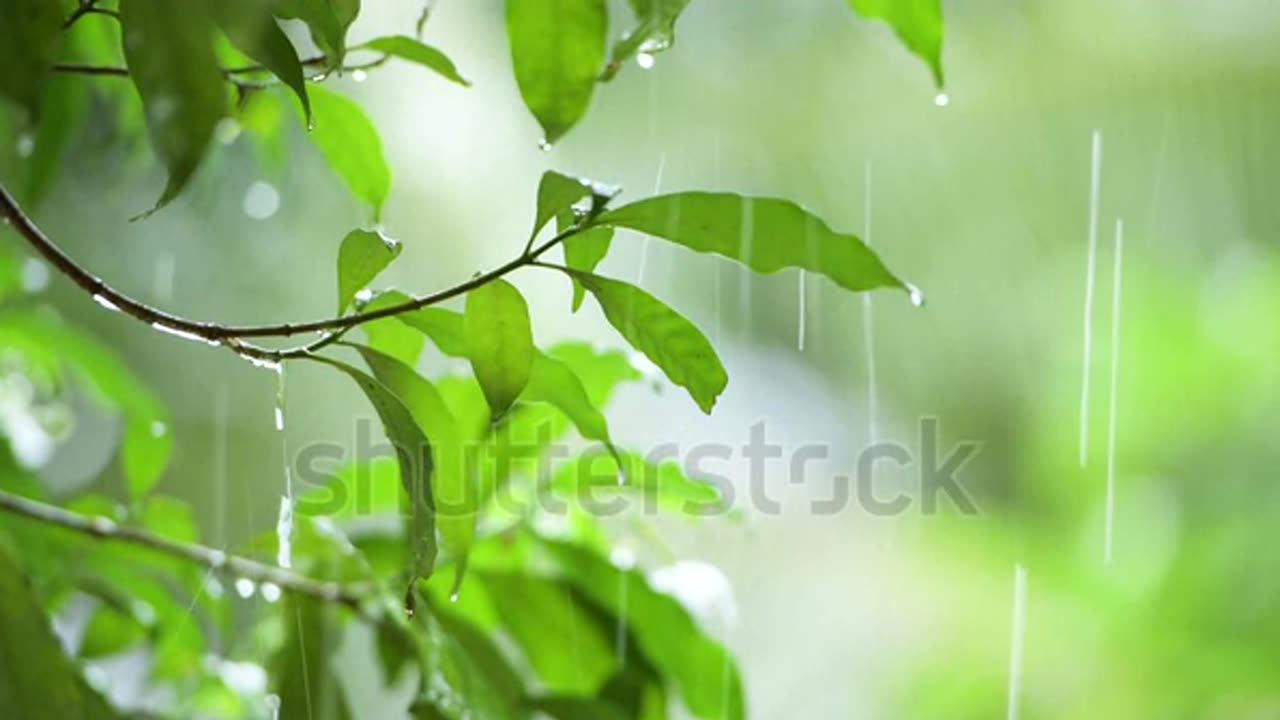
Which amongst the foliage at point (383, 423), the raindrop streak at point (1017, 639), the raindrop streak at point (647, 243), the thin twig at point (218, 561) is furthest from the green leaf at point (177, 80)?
the raindrop streak at point (1017, 639)

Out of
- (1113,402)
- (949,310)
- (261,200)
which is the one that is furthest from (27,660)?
(1113,402)

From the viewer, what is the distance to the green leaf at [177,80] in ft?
0.98

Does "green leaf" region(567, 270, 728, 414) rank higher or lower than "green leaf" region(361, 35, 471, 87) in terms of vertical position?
lower

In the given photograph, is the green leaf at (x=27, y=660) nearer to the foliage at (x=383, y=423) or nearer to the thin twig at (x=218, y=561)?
the foliage at (x=383, y=423)

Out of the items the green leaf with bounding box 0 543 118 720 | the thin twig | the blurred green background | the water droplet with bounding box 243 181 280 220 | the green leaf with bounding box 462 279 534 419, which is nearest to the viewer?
the green leaf with bounding box 462 279 534 419

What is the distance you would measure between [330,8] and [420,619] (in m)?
0.32

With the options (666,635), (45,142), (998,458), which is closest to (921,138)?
(998,458)

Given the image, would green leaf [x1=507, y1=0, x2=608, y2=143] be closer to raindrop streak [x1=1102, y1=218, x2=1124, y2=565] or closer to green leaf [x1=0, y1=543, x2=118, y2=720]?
green leaf [x1=0, y1=543, x2=118, y2=720]

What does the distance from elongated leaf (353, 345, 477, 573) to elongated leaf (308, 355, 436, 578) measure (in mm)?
51

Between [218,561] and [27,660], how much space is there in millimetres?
177

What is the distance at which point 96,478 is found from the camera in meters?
1.38

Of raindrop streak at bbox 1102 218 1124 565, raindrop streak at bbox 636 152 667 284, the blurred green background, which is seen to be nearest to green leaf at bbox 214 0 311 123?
raindrop streak at bbox 636 152 667 284

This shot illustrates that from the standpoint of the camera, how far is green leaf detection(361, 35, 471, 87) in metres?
0.49

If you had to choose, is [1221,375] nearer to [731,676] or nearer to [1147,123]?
[1147,123]
